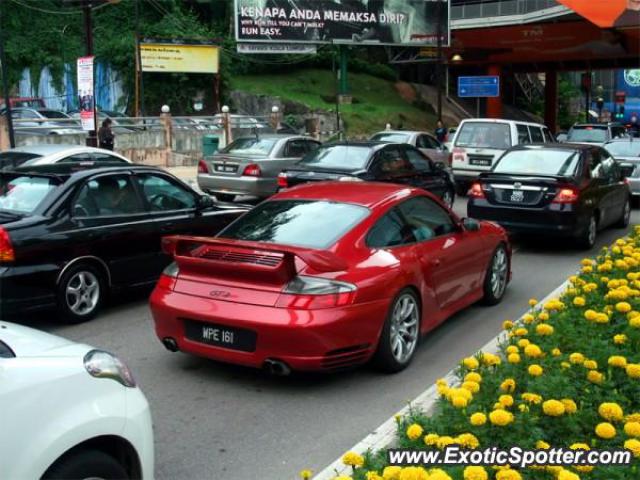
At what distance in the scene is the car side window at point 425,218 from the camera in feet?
22.3

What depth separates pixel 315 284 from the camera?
5.56 m

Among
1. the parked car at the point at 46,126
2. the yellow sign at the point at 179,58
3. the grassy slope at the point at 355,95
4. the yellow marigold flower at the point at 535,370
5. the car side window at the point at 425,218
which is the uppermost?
the yellow sign at the point at 179,58

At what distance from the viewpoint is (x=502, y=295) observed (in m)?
8.65

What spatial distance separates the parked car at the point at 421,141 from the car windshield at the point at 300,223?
12581 mm

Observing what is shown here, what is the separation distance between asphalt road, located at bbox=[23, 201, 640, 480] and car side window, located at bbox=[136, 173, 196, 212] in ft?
4.61

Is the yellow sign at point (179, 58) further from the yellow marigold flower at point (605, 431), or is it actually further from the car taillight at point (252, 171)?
the yellow marigold flower at point (605, 431)

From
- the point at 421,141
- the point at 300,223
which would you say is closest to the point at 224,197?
the point at 421,141

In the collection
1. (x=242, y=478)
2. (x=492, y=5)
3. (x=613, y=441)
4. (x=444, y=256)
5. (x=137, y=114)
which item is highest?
(x=492, y=5)

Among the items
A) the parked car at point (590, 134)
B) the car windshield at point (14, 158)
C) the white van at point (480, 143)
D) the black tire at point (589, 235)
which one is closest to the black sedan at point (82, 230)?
the black tire at point (589, 235)

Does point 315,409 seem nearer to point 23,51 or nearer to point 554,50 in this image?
point 23,51

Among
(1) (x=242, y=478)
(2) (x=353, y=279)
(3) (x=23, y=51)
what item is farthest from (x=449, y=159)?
(3) (x=23, y=51)

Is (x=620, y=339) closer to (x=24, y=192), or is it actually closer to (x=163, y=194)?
(x=163, y=194)

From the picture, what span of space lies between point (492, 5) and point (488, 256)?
36531 millimetres

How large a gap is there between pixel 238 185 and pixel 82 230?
882 cm
